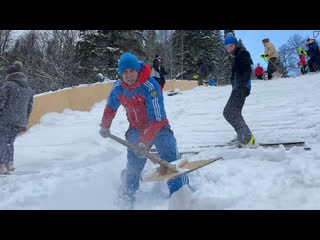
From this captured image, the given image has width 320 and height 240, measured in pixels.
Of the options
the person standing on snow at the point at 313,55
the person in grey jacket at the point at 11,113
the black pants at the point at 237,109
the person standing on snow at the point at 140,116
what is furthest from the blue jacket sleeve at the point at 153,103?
the person standing on snow at the point at 313,55

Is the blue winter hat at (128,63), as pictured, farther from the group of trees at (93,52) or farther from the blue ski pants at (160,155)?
the group of trees at (93,52)

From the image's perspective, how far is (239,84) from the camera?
4.42m

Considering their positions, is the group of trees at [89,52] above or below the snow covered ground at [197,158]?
above

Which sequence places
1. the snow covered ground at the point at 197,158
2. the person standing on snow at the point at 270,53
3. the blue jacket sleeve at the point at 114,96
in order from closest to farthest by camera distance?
the snow covered ground at the point at 197,158 < the blue jacket sleeve at the point at 114,96 < the person standing on snow at the point at 270,53

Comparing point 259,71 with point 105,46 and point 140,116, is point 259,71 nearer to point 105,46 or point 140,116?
point 105,46

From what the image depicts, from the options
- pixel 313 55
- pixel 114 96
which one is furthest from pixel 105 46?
pixel 114 96

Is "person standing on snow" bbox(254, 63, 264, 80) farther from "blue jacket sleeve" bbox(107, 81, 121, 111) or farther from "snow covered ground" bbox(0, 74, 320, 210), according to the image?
"blue jacket sleeve" bbox(107, 81, 121, 111)

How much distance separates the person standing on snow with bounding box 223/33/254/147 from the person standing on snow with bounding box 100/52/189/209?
1656mm

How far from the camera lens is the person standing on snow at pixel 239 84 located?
14.2 ft

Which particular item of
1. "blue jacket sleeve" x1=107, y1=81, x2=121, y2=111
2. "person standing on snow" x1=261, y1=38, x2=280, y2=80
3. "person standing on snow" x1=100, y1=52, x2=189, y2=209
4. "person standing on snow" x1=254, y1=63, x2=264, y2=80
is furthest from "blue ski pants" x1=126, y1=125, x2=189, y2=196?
"person standing on snow" x1=254, y1=63, x2=264, y2=80

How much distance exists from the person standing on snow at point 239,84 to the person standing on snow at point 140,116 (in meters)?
1.66
